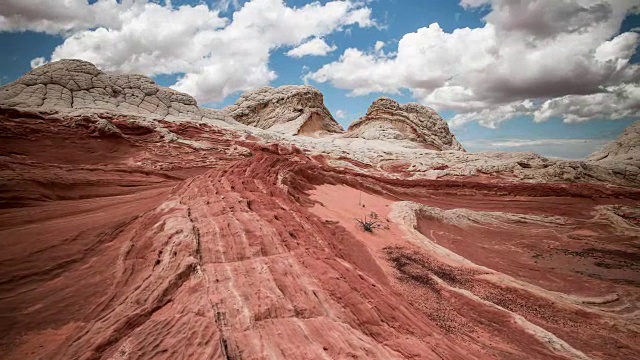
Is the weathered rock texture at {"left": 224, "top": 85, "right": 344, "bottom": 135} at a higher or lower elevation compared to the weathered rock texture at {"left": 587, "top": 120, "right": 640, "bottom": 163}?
higher

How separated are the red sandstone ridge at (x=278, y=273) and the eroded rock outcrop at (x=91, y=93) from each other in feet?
23.7

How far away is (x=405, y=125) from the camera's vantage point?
134 ft

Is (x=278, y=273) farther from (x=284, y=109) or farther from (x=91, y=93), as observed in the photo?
(x=284, y=109)

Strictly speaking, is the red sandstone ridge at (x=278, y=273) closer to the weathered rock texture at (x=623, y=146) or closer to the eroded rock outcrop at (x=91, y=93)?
the eroded rock outcrop at (x=91, y=93)

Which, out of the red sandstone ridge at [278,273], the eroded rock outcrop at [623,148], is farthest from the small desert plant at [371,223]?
the eroded rock outcrop at [623,148]

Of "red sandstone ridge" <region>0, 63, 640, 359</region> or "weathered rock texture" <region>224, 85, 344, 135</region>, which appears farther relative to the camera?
"weathered rock texture" <region>224, 85, 344, 135</region>

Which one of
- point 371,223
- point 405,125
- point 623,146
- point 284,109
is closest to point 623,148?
point 623,146

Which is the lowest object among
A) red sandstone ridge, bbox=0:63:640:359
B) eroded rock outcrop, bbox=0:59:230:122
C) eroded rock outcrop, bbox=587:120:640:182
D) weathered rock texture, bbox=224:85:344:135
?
red sandstone ridge, bbox=0:63:640:359

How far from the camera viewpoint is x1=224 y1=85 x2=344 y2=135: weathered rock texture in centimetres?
4603

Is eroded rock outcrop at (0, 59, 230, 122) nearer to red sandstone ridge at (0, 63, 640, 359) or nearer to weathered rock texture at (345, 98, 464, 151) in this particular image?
red sandstone ridge at (0, 63, 640, 359)

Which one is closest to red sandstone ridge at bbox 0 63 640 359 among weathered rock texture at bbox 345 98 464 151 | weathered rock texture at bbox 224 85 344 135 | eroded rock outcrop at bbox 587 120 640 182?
eroded rock outcrop at bbox 587 120 640 182

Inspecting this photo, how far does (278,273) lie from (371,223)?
18.2 feet

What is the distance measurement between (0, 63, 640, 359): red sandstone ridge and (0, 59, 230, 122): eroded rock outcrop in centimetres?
721

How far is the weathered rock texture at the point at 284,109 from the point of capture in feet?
151
